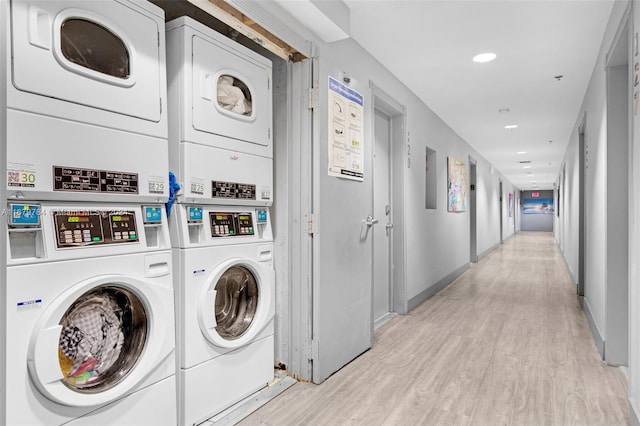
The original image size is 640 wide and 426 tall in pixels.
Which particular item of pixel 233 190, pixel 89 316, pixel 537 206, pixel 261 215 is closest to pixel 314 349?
pixel 261 215

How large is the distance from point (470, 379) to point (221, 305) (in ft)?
5.59

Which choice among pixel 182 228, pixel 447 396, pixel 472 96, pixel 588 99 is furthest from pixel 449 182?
pixel 182 228

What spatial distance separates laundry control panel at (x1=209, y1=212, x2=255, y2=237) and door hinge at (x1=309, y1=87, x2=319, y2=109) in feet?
2.73

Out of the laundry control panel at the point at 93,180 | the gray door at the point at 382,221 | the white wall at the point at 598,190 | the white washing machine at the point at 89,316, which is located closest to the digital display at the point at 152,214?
the white washing machine at the point at 89,316

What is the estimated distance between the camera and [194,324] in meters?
1.99

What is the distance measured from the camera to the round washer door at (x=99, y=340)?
4.47 ft

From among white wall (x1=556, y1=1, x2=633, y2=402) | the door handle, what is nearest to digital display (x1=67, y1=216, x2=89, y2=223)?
the door handle

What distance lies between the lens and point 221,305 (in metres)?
2.28

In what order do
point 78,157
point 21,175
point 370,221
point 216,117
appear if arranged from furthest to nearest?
point 370,221 < point 216,117 < point 78,157 < point 21,175

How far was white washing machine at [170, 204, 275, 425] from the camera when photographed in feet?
6.42

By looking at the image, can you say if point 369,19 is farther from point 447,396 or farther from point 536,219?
point 536,219

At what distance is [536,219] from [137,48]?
24.3 m

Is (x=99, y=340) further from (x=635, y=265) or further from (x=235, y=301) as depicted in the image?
(x=635, y=265)

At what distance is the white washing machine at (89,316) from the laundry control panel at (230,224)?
32cm
